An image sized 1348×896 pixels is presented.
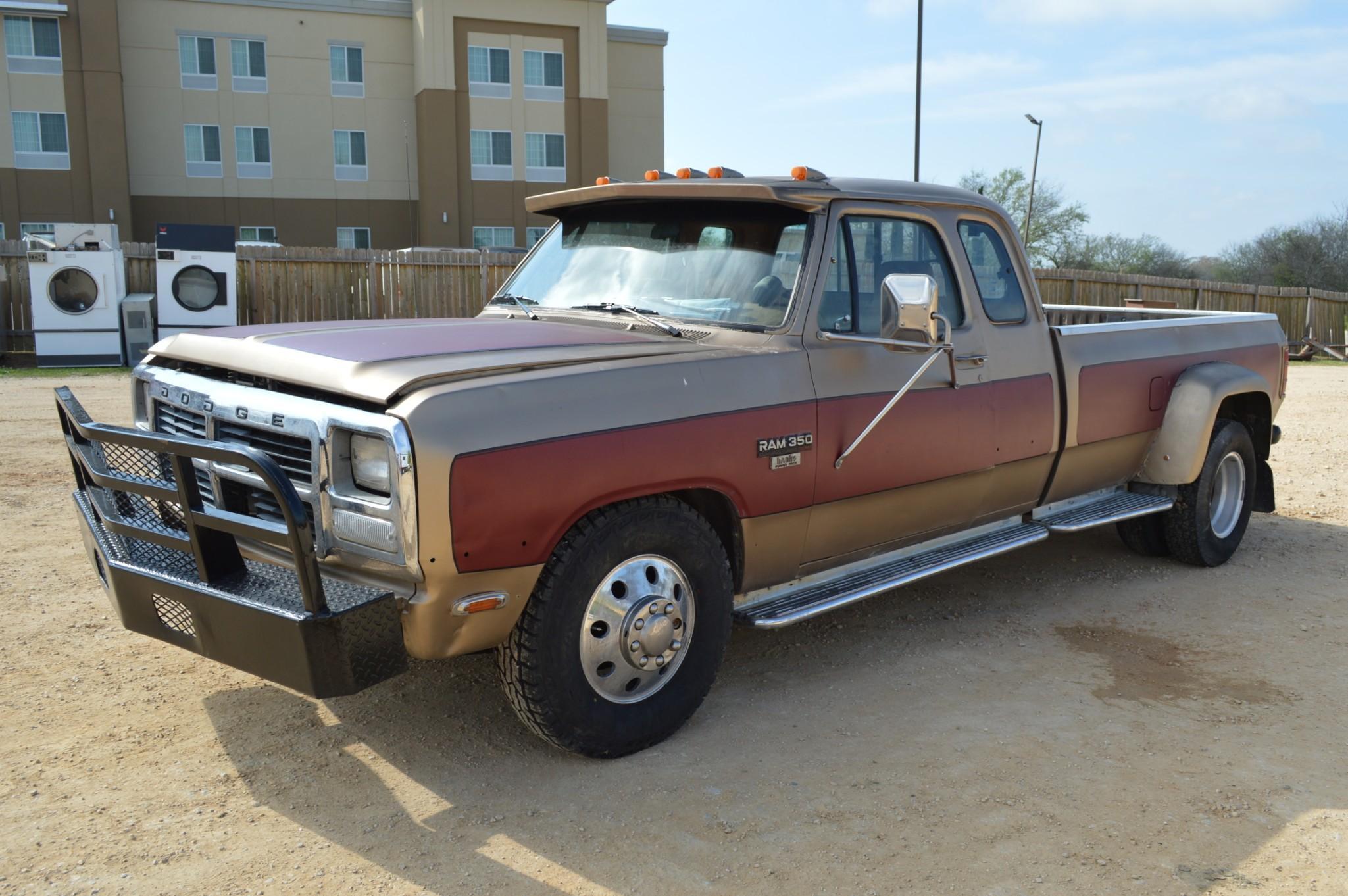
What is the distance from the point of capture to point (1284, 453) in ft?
34.2

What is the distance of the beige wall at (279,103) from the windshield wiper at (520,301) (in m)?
33.9

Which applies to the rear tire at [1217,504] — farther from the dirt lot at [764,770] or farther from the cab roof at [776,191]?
the cab roof at [776,191]

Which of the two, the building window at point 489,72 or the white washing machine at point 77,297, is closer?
the white washing machine at point 77,297

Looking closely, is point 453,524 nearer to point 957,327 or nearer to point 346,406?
point 346,406

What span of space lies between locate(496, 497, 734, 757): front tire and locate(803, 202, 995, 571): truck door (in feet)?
2.14

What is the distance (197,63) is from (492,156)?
31.1 ft

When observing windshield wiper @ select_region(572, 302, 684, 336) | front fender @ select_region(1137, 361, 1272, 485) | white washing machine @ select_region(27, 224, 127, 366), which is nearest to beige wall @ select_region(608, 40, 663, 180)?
white washing machine @ select_region(27, 224, 127, 366)

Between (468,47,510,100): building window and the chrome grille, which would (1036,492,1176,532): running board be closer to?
the chrome grille

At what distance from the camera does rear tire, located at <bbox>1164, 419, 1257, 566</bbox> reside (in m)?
6.19

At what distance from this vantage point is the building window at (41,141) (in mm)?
33688

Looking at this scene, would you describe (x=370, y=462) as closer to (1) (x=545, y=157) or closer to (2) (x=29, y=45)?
(1) (x=545, y=157)

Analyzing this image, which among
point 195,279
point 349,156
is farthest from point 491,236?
point 195,279

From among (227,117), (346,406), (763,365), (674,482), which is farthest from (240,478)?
(227,117)

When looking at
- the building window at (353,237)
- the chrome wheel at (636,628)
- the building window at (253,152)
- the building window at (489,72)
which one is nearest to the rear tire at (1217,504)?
the chrome wheel at (636,628)
